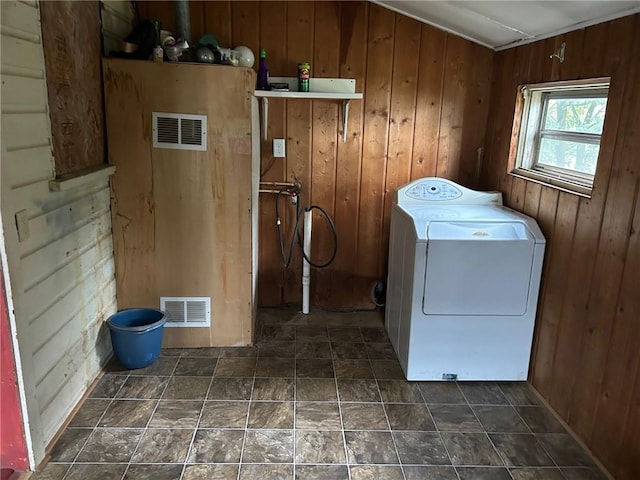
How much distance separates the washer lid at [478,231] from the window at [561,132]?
0.97 feet

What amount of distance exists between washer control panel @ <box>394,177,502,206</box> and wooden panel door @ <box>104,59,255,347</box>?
3.39 feet

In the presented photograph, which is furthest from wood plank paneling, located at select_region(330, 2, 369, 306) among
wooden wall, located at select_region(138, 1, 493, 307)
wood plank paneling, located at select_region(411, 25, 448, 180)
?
wood plank paneling, located at select_region(411, 25, 448, 180)

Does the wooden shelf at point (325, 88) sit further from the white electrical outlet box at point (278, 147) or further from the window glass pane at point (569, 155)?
the window glass pane at point (569, 155)

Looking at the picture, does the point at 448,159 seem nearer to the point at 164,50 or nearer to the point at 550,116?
the point at 550,116

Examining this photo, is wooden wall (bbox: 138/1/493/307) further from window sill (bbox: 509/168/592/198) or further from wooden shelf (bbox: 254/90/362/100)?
window sill (bbox: 509/168/592/198)

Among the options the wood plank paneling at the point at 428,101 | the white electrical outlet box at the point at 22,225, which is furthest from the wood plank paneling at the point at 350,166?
the white electrical outlet box at the point at 22,225

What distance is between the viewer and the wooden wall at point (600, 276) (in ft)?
6.27

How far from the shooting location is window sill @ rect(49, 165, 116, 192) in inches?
79.3

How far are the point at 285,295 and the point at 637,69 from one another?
2.50 m

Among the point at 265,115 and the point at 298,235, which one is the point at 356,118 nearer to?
the point at 265,115

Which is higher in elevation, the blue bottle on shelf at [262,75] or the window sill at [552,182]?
the blue bottle on shelf at [262,75]

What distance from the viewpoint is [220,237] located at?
285cm

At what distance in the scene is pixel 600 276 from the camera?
2.09 metres

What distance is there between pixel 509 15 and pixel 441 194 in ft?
3.49
